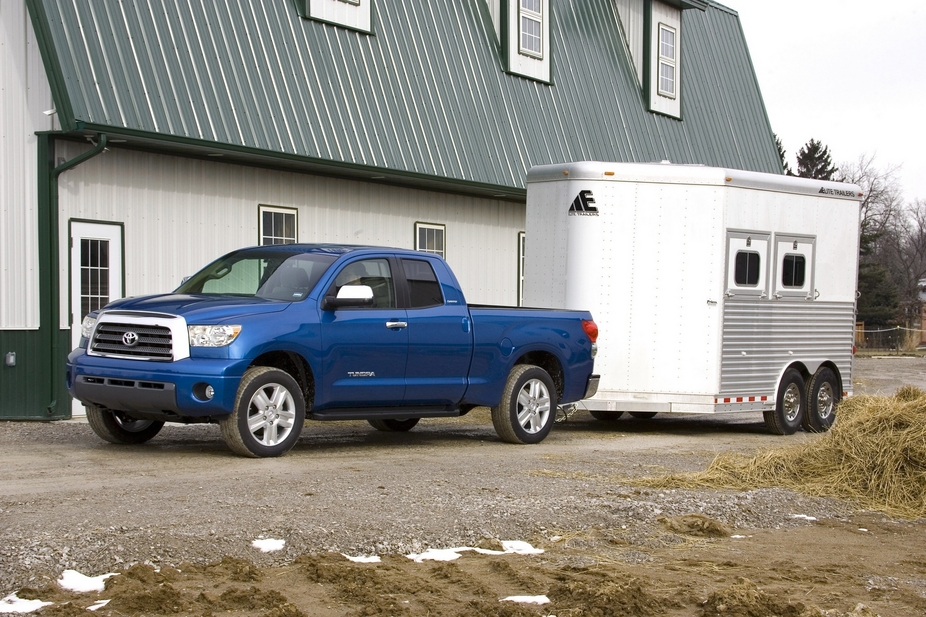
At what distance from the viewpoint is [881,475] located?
10.4m

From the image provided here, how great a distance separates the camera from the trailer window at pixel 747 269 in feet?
50.6

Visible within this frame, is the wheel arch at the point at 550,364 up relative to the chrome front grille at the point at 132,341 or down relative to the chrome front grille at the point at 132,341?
down

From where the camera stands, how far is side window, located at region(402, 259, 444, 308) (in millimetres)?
12234

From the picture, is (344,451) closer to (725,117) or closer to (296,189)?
(296,189)

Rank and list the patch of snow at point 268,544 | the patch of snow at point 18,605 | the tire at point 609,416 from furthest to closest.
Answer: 1. the tire at point 609,416
2. the patch of snow at point 268,544
3. the patch of snow at point 18,605

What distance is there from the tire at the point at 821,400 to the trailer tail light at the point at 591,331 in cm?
439

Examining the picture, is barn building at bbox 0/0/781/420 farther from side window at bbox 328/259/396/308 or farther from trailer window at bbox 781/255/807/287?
side window at bbox 328/259/396/308

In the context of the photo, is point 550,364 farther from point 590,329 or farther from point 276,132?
point 276,132

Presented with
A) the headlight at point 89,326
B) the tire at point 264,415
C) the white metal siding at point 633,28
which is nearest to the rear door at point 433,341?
the tire at point 264,415

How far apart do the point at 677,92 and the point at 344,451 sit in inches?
688

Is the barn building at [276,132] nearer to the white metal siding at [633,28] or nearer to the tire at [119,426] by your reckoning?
the white metal siding at [633,28]

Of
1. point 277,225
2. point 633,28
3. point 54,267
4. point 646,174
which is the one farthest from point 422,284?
point 633,28

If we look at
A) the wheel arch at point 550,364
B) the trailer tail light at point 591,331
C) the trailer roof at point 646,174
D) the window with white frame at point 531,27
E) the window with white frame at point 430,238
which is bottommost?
the wheel arch at point 550,364

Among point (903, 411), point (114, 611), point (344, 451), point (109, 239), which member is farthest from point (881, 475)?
point (109, 239)
